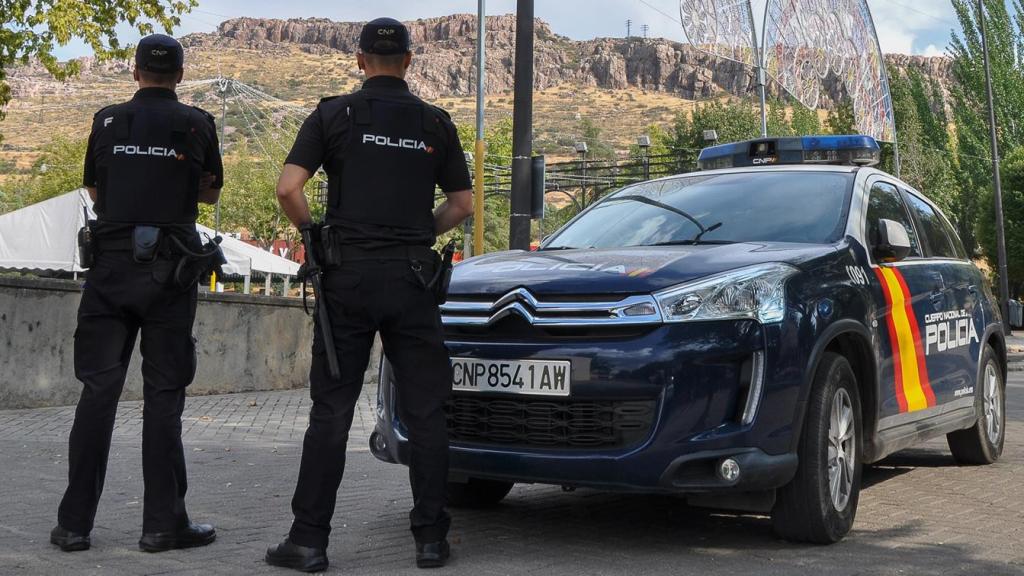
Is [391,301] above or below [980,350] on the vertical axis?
above

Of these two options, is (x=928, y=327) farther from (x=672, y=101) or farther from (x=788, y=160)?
(x=672, y=101)

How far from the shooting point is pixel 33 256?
24.7 meters

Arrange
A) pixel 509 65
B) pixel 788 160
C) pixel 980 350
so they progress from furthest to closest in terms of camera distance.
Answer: pixel 509 65
pixel 788 160
pixel 980 350

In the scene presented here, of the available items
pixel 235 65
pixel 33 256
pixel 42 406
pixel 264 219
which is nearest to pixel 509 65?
pixel 235 65

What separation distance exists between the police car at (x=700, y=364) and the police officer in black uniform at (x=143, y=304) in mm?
953

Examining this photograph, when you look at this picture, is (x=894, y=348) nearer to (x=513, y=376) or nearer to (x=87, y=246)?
(x=513, y=376)

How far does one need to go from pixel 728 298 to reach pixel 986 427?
3579 mm

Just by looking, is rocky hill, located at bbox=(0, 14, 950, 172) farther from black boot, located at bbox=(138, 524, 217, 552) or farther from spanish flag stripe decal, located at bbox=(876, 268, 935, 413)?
black boot, located at bbox=(138, 524, 217, 552)

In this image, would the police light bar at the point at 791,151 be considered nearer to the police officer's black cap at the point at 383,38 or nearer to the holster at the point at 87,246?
the police officer's black cap at the point at 383,38

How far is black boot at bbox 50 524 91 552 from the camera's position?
4.71 metres

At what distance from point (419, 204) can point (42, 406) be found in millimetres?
7471

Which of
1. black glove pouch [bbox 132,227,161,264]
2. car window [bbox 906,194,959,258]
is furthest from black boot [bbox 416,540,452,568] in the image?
car window [bbox 906,194,959,258]

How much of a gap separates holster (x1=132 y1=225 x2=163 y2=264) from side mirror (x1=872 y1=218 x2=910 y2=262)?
3.22 meters

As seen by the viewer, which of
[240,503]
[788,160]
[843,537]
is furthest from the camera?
[788,160]
